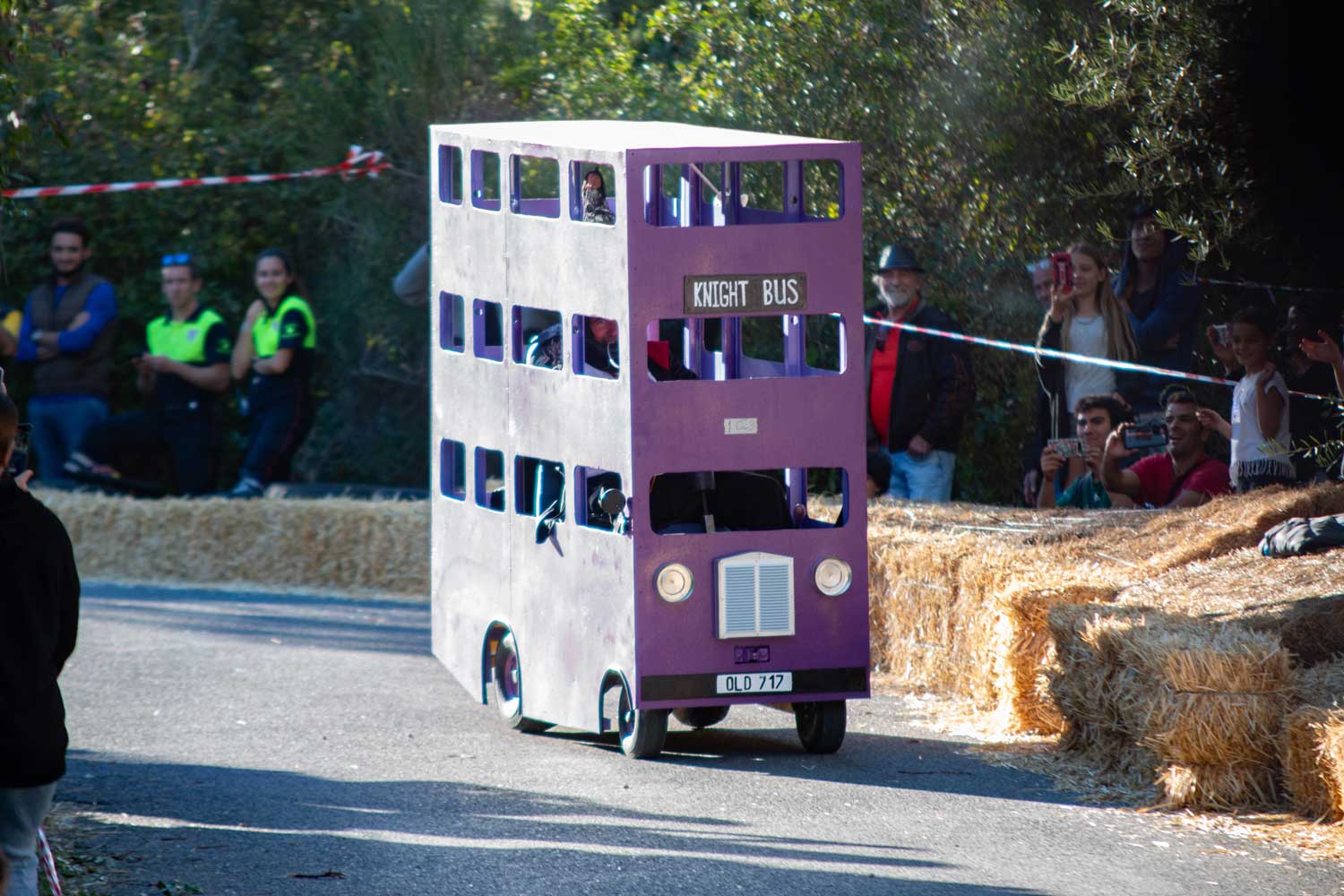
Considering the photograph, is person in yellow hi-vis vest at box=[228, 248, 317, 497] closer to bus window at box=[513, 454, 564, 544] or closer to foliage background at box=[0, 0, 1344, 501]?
foliage background at box=[0, 0, 1344, 501]

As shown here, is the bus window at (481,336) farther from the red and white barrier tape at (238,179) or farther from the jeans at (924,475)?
the red and white barrier tape at (238,179)

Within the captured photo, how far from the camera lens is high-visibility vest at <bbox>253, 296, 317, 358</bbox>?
16.2 meters

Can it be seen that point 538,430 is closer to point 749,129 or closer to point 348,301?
point 749,129

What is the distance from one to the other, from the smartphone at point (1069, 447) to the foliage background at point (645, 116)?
1242mm

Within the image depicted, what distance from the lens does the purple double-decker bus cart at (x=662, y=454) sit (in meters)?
9.42

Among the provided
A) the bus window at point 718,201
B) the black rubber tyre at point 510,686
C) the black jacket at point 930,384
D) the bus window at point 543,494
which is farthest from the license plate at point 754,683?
the black jacket at point 930,384

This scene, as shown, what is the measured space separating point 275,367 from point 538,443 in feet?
21.7

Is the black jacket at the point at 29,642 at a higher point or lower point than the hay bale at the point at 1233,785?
higher

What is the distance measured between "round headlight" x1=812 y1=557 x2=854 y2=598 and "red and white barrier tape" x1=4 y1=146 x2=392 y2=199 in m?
9.73

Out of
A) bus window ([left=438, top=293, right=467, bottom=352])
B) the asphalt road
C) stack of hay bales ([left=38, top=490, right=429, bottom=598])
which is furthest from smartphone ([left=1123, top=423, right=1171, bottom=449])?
stack of hay bales ([left=38, top=490, right=429, bottom=598])

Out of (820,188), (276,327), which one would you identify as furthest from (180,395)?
(820,188)

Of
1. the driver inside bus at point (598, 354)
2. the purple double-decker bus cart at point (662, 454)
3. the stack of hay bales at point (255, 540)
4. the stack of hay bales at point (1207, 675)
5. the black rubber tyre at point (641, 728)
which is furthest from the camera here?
the stack of hay bales at point (255, 540)

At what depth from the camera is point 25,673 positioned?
5.80 m

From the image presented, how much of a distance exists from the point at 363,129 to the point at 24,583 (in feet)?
45.6
